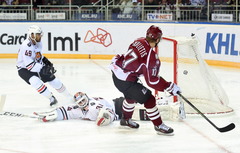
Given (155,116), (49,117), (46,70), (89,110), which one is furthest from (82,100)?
(46,70)

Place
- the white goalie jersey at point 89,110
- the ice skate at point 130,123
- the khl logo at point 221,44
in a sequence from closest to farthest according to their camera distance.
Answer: the ice skate at point 130,123, the white goalie jersey at point 89,110, the khl logo at point 221,44

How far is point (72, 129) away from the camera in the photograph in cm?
536

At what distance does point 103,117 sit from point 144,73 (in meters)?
0.86

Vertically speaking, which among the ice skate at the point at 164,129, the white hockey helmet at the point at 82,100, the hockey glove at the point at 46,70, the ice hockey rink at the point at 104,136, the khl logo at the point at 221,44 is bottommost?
the ice hockey rink at the point at 104,136

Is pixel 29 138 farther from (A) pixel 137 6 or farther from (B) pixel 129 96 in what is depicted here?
(A) pixel 137 6

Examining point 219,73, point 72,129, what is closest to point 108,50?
point 219,73

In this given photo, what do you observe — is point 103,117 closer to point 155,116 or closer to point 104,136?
point 104,136

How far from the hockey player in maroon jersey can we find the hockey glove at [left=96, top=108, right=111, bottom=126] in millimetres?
292

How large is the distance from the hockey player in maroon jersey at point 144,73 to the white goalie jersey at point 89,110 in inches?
16.6

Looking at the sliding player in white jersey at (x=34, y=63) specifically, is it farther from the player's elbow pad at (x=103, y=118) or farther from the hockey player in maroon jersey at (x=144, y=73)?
the hockey player in maroon jersey at (x=144, y=73)

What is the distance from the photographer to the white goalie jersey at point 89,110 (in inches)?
217

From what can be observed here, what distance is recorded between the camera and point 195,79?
625 centimetres

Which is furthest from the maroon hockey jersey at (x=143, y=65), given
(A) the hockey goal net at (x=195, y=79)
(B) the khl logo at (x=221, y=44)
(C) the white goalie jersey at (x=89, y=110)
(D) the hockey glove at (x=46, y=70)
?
(B) the khl logo at (x=221, y=44)

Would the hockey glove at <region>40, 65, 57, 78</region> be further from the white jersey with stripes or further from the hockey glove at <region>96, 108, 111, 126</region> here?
the hockey glove at <region>96, 108, 111, 126</region>
